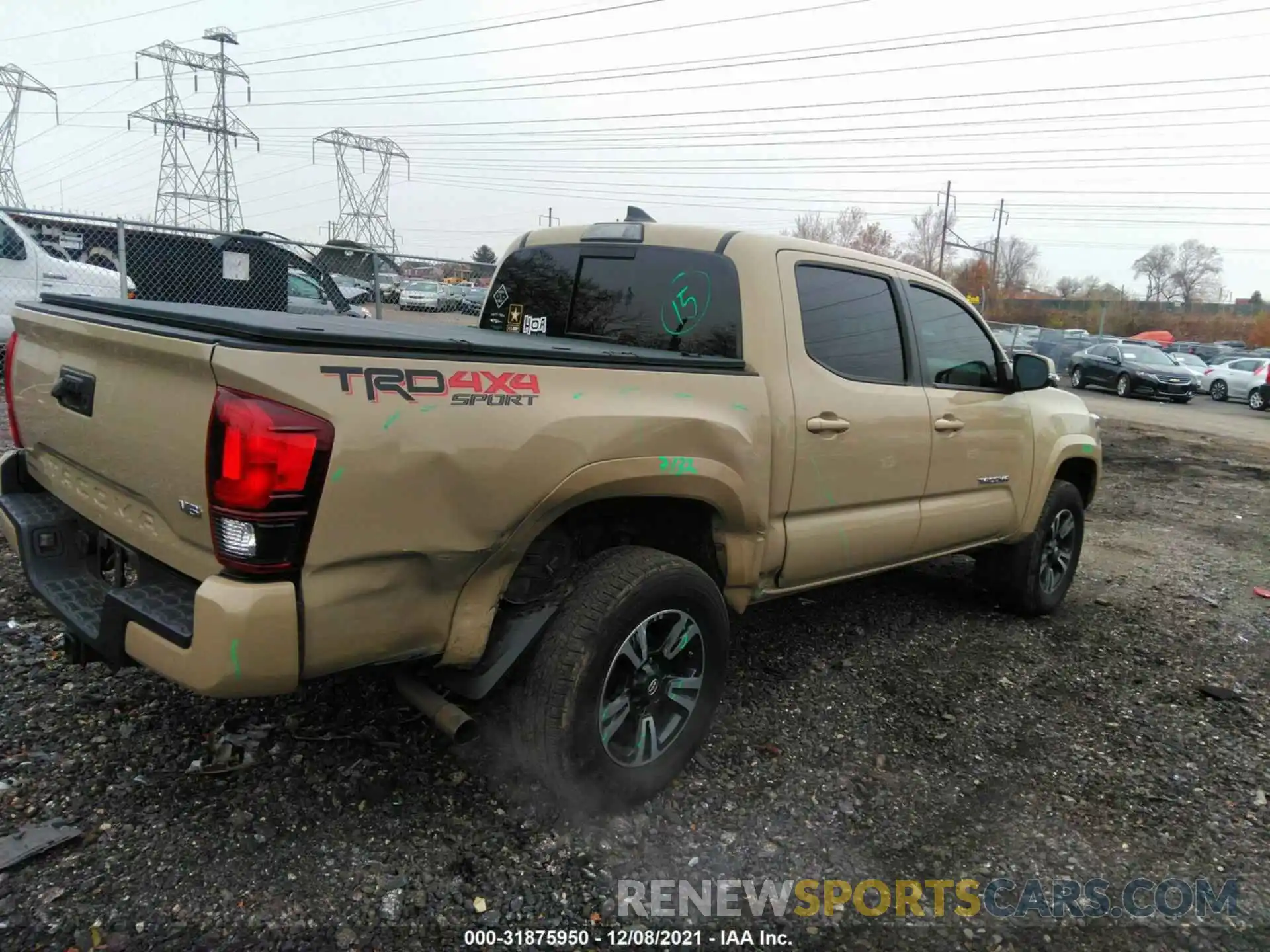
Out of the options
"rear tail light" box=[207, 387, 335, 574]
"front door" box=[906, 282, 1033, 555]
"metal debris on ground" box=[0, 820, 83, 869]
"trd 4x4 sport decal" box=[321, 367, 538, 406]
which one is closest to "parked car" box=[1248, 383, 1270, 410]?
"front door" box=[906, 282, 1033, 555]

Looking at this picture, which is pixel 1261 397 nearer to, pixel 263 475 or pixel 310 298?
pixel 310 298

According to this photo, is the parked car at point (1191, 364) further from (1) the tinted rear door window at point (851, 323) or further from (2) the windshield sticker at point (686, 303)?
(2) the windshield sticker at point (686, 303)

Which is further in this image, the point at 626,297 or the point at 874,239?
the point at 874,239

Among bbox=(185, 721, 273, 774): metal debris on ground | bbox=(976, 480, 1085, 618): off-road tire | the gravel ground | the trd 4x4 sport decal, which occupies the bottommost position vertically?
the gravel ground

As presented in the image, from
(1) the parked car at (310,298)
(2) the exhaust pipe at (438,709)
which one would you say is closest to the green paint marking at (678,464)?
(2) the exhaust pipe at (438,709)

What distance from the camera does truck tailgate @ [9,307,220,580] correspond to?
82.3 inches

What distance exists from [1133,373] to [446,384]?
25.7m

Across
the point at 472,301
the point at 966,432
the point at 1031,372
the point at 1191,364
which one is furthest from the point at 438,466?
the point at 1191,364

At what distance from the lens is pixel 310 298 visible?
35.9ft

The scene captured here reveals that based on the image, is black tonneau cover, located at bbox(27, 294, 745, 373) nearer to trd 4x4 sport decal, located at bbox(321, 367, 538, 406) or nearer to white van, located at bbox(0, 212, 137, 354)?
trd 4x4 sport decal, located at bbox(321, 367, 538, 406)

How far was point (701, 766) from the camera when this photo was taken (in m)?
3.12

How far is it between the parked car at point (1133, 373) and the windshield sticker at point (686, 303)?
24.1 meters

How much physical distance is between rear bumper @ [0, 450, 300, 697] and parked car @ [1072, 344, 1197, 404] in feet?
84.7

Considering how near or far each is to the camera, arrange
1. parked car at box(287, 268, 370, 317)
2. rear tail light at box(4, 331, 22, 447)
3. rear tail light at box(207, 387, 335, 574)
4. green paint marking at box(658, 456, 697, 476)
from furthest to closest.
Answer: parked car at box(287, 268, 370, 317) → rear tail light at box(4, 331, 22, 447) → green paint marking at box(658, 456, 697, 476) → rear tail light at box(207, 387, 335, 574)
